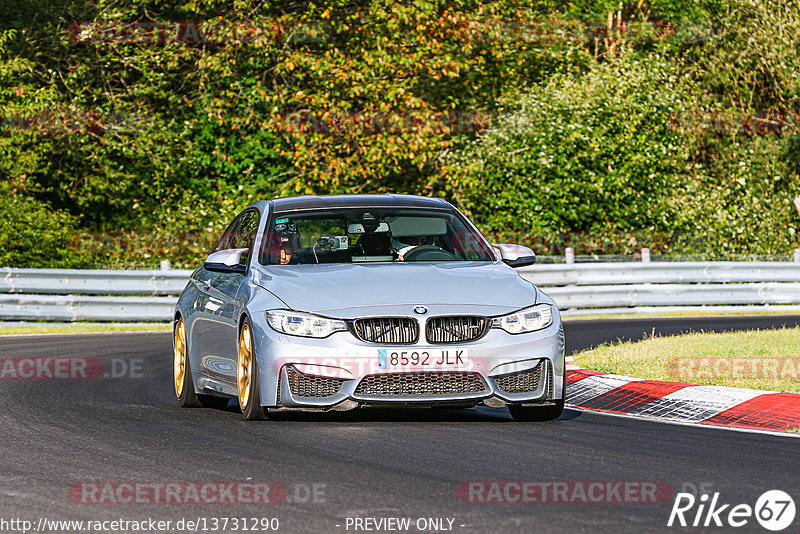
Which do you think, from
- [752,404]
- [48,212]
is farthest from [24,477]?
[48,212]

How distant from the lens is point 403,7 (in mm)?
29094

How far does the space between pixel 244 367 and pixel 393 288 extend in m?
1.19

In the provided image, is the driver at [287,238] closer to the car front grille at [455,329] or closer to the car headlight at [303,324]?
the car headlight at [303,324]

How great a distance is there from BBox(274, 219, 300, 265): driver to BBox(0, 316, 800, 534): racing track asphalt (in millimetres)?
1204

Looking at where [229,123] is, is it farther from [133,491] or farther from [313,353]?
[133,491]

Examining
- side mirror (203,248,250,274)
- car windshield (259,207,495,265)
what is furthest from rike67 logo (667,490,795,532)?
side mirror (203,248,250,274)

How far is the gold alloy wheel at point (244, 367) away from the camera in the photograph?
29.8ft

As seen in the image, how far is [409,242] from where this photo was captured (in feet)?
34.1

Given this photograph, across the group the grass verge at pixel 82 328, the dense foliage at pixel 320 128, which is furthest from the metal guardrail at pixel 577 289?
the dense foliage at pixel 320 128

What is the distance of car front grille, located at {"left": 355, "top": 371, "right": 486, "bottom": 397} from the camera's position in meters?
8.64

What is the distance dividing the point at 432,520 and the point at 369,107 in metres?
23.6

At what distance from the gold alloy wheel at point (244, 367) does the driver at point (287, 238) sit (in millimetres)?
882

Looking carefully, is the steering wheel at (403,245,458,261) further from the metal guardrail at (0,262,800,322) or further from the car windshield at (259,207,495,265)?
the metal guardrail at (0,262,800,322)

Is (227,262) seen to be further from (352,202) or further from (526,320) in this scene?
(526,320)
